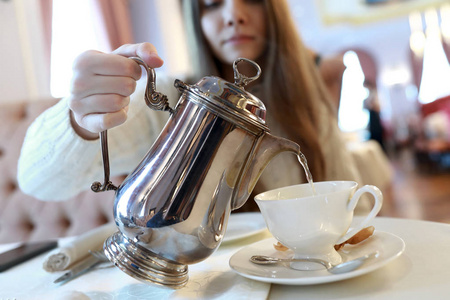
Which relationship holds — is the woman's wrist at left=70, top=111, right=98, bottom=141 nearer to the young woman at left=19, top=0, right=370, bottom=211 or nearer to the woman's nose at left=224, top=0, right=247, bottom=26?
the young woman at left=19, top=0, right=370, bottom=211

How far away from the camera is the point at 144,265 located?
0.31 metres

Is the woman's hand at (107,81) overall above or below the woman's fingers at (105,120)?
above

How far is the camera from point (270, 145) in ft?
1.03

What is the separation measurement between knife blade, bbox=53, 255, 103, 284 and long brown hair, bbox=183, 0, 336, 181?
0.49m

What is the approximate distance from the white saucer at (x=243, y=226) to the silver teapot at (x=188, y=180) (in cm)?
12

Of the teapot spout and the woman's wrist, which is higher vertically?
the woman's wrist

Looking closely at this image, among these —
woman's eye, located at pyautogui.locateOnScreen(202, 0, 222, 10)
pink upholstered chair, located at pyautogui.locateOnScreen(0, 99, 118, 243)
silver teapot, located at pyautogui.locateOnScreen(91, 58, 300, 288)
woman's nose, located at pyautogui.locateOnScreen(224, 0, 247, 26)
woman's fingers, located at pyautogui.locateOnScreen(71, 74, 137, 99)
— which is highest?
woman's eye, located at pyautogui.locateOnScreen(202, 0, 222, 10)

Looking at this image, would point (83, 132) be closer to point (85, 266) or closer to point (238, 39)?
point (85, 266)

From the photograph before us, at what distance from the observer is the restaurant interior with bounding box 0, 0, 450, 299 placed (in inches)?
40.5

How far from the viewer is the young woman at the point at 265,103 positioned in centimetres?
69

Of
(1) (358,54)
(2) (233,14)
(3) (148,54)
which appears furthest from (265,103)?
(1) (358,54)

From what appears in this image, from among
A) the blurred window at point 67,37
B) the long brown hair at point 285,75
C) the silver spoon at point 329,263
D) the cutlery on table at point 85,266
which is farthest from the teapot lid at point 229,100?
the blurred window at point 67,37

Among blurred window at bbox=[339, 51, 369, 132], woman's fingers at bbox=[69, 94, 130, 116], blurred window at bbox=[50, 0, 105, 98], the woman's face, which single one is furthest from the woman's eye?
blurred window at bbox=[339, 51, 369, 132]

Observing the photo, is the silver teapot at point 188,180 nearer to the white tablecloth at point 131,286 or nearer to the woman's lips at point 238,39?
the white tablecloth at point 131,286
